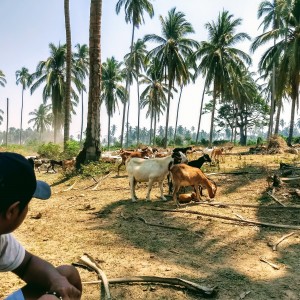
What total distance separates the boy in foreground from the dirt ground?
5.78 feet

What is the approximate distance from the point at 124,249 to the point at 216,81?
112 ft

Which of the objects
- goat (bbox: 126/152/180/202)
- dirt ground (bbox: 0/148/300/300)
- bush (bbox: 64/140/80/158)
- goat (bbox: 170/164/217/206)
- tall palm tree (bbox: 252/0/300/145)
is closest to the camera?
dirt ground (bbox: 0/148/300/300)

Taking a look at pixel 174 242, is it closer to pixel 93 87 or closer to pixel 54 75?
pixel 93 87

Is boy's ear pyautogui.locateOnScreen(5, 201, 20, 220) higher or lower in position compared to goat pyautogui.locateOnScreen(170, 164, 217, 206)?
higher

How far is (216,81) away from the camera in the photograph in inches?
1470

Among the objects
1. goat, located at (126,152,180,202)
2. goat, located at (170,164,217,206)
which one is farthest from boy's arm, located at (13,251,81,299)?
goat, located at (126,152,180,202)

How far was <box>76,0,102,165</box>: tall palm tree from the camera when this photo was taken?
13.6 m

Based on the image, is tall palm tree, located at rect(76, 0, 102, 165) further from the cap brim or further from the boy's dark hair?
the boy's dark hair

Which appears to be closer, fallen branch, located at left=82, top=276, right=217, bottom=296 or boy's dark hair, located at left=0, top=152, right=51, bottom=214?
boy's dark hair, located at left=0, top=152, right=51, bottom=214

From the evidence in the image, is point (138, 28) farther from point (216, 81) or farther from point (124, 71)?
point (124, 71)

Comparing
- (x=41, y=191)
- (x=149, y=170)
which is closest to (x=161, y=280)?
(x=41, y=191)

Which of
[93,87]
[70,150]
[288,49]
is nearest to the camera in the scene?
[93,87]

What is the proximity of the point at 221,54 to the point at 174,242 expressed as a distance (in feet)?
111

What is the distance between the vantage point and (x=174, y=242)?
18.6 ft
